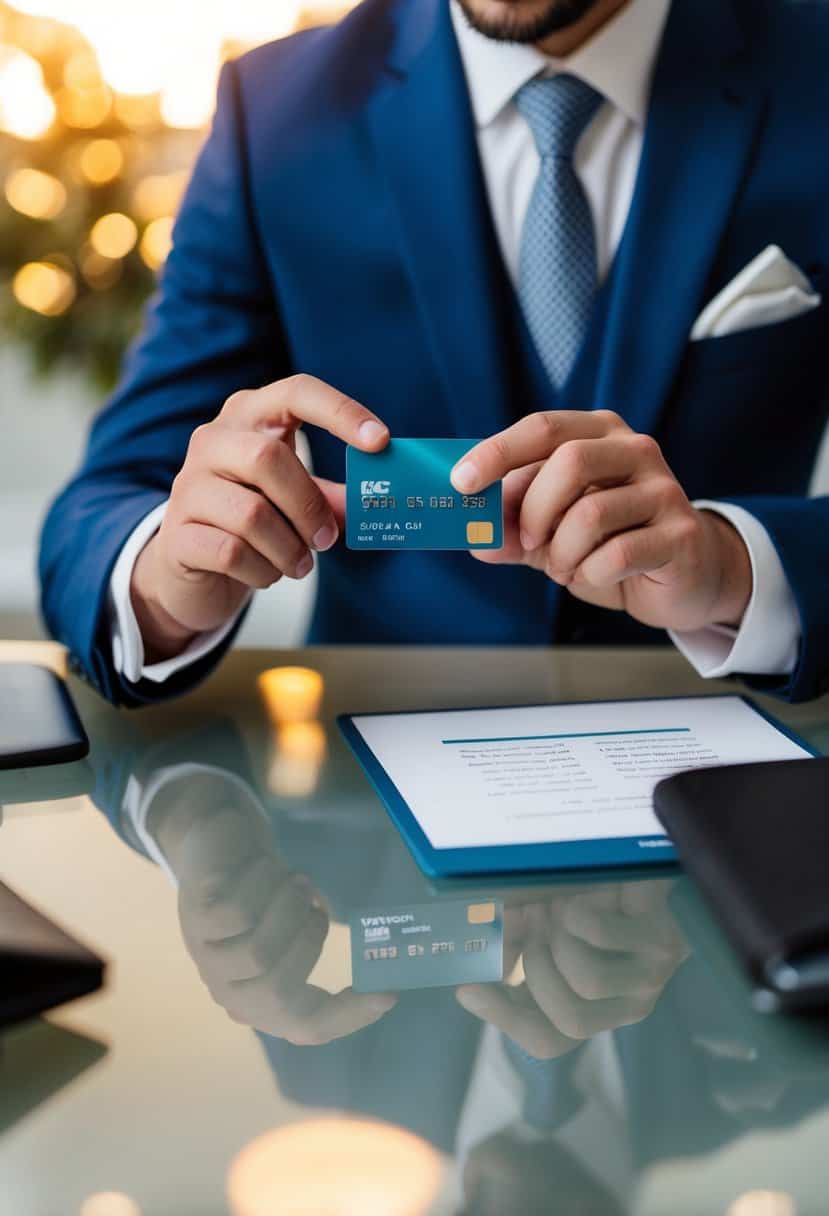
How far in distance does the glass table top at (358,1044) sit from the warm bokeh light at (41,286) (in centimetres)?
220

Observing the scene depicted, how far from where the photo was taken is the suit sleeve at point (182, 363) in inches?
34.5

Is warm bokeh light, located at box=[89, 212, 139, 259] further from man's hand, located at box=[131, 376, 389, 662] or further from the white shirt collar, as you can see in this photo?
man's hand, located at box=[131, 376, 389, 662]

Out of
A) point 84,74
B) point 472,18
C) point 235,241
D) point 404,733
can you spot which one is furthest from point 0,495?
point 404,733

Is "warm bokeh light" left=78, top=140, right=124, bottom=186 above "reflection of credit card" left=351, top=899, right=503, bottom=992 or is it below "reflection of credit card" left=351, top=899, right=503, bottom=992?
above

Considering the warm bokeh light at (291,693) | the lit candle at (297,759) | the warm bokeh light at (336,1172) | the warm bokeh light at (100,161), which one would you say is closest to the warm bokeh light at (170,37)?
→ the warm bokeh light at (100,161)

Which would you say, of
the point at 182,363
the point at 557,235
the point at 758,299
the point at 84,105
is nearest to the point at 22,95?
the point at 84,105

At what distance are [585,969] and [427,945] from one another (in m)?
0.06

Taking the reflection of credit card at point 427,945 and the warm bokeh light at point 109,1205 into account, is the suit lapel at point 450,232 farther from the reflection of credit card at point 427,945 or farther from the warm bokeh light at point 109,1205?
the warm bokeh light at point 109,1205

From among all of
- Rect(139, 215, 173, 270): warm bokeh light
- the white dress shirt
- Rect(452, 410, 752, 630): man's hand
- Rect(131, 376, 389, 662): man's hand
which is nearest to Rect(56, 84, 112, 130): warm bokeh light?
Rect(139, 215, 173, 270): warm bokeh light

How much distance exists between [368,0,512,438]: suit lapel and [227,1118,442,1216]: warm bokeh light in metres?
0.67

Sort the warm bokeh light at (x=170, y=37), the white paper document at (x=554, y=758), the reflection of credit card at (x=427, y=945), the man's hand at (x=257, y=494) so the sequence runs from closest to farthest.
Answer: the reflection of credit card at (x=427, y=945)
the white paper document at (x=554, y=758)
the man's hand at (x=257, y=494)
the warm bokeh light at (x=170, y=37)

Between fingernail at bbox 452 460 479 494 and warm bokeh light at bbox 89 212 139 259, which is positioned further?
warm bokeh light at bbox 89 212 139 259

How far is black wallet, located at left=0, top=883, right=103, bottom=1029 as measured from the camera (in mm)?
378

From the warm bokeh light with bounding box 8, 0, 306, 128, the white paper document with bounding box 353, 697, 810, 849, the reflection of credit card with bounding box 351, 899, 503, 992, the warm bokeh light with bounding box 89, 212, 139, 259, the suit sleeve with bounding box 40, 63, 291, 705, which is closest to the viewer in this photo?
the reflection of credit card with bounding box 351, 899, 503, 992
